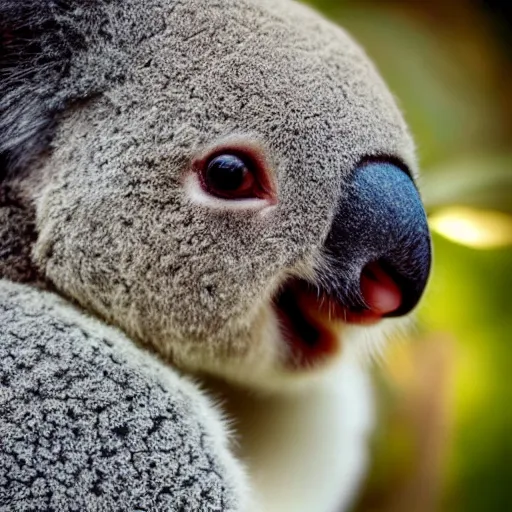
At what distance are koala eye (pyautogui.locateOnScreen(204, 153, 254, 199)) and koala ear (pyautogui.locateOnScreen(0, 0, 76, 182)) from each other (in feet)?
0.81

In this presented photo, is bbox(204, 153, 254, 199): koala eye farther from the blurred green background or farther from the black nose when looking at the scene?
the blurred green background

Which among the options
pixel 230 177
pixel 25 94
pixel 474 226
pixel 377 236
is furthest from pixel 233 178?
pixel 474 226

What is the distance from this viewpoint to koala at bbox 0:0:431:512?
3.29 ft

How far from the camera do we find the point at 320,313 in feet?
3.85

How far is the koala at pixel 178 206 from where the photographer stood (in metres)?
1.00

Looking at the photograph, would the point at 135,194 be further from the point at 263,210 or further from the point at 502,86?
the point at 502,86

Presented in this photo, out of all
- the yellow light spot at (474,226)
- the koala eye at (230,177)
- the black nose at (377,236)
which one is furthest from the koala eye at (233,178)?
the yellow light spot at (474,226)

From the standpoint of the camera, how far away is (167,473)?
97cm

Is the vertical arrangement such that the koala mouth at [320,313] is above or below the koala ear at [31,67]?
below

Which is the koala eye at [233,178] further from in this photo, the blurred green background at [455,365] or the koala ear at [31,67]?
the blurred green background at [455,365]

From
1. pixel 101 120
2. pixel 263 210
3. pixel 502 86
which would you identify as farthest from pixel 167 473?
pixel 502 86

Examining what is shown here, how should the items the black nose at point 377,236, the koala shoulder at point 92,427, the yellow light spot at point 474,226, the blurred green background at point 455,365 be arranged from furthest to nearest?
the blurred green background at point 455,365 → the yellow light spot at point 474,226 → the black nose at point 377,236 → the koala shoulder at point 92,427

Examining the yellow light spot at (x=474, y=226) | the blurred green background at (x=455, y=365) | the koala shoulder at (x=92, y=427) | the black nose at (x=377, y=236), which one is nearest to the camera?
the koala shoulder at (x=92, y=427)

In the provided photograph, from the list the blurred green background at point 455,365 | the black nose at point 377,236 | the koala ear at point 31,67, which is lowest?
the blurred green background at point 455,365
